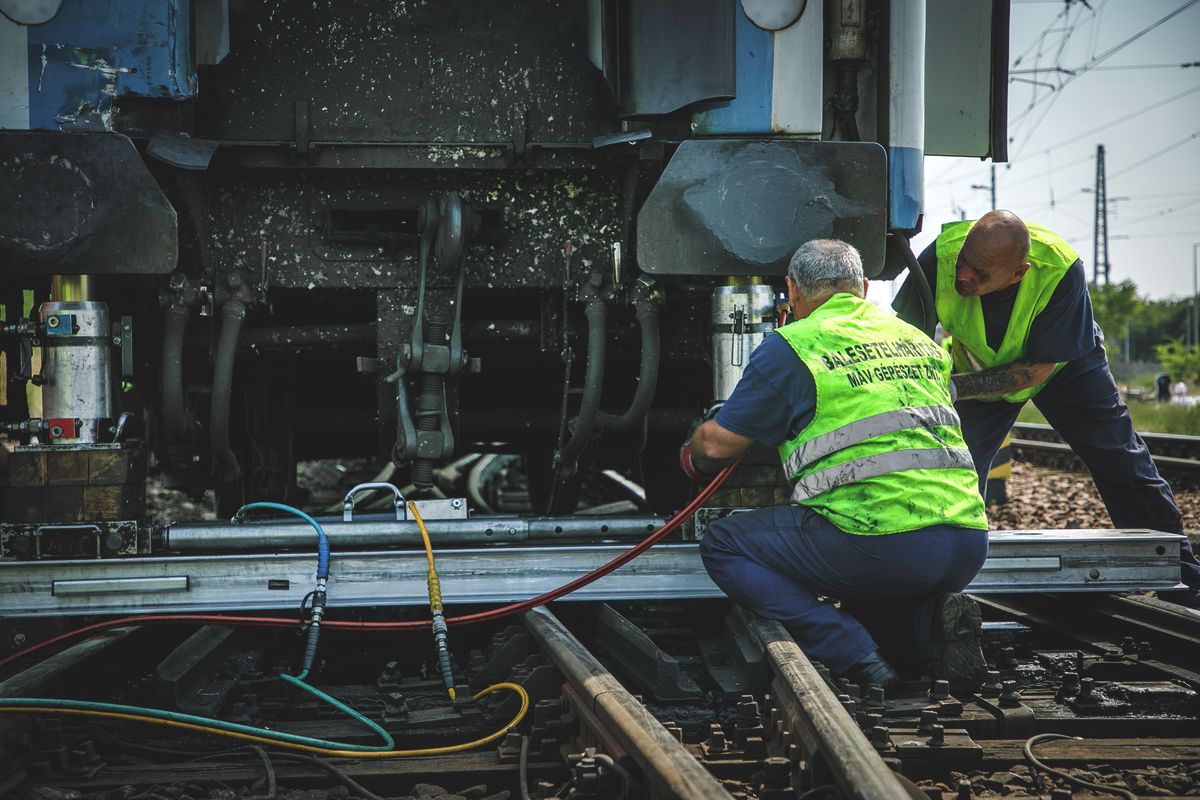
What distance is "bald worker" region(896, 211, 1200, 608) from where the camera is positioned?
4.15 meters

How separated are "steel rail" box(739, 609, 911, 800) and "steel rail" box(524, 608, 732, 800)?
24 cm

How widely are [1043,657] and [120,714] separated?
2623 millimetres

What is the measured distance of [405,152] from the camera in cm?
392

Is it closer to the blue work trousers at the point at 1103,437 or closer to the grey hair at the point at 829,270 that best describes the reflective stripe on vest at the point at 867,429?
the grey hair at the point at 829,270

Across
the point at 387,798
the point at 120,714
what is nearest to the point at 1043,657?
the point at 387,798

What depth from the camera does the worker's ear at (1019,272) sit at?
412 cm

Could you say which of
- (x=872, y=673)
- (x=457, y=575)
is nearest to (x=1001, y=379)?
(x=872, y=673)

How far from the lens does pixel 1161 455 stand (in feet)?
35.2

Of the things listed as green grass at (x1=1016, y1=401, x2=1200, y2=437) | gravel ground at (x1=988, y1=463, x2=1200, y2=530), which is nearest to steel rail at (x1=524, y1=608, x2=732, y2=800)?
gravel ground at (x1=988, y1=463, x2=1200, y2=530)

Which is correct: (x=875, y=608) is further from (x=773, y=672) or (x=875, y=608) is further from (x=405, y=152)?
(x=405, y=152)

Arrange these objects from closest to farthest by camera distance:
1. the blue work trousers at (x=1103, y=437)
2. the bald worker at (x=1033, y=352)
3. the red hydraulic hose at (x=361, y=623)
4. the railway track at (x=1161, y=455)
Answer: the red hydraulic hose at (x=361, y=623) < the bald worker at (x=1033, y=352) < the blue work trousers at (x=1103, y=437) < the railway track at (x=1161, y=455)

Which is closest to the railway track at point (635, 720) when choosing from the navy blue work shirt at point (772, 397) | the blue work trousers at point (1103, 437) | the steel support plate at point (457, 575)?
the steel support plate at point (457, 575)

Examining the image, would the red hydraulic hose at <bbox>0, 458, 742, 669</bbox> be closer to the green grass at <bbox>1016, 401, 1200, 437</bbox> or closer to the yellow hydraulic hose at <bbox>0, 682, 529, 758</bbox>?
the yellow hydraulic hose at <bbox>0, 682, 529, 758</bbox>

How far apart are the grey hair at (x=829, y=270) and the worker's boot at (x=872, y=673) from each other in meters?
1.06
